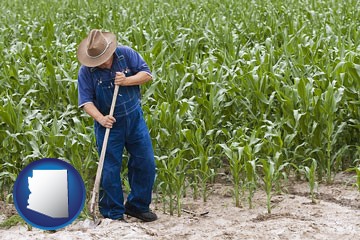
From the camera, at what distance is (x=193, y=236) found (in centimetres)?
509

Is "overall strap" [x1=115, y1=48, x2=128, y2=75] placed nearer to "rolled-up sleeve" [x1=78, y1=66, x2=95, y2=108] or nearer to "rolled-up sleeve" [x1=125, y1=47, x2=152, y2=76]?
"rolled-up sleeve" [x1=125, y1=47, x2=152, y2=76]

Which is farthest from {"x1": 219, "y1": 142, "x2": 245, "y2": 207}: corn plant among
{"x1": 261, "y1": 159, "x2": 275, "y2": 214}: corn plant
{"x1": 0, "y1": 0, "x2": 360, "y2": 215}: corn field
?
{"x1": 261, "y1": 159, "x2": 275, "y2": 214}: corn plant

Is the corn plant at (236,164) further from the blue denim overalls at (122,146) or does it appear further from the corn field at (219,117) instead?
the blue denim overalls at (122,146)

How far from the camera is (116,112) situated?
5191 millimetres

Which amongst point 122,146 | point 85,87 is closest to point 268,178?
point 122,146

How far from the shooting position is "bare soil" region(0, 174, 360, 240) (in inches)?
197

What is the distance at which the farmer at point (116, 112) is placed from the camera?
510 centimetres

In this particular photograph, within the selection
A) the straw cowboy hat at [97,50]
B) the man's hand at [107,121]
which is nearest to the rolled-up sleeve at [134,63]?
the straw cowboy hat at [97,50]

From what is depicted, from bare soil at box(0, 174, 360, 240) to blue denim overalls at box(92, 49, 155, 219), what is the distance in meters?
0.17

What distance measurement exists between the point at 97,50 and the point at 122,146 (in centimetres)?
67

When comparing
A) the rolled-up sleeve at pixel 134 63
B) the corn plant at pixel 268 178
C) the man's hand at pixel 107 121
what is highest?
the rolled-up sleeve at pixel 134 63

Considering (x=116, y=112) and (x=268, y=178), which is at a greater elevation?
(x=116, y=112)

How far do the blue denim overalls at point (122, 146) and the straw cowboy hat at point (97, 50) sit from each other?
0.12 m

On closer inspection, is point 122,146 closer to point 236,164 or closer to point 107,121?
point 107,121
